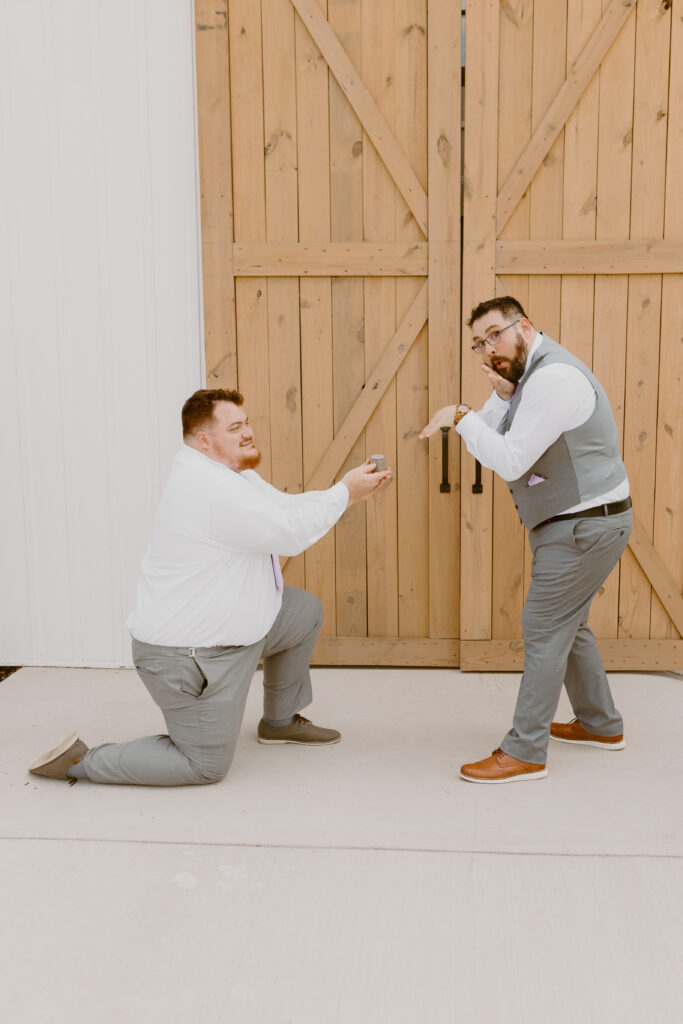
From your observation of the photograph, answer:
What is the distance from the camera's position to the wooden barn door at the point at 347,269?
4.30 m

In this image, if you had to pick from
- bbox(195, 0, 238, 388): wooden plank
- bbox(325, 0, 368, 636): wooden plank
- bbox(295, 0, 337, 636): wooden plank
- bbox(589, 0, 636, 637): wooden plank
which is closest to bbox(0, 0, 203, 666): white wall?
bbox(195, 0, 238, 388): wooden plank

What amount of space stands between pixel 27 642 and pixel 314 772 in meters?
2.07

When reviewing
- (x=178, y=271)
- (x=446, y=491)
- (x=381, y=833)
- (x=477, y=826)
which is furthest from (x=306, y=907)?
(x=178, y=271)

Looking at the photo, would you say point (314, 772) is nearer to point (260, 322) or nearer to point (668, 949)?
point (668, 949)

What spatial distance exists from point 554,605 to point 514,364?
34.3 inches

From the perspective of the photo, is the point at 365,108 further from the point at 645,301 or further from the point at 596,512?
the point at 596,512

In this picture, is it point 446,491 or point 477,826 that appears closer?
point 477,826

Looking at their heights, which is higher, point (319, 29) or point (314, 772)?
point (319, 29)

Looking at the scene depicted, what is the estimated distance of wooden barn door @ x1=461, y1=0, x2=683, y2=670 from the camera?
4219 millimetres

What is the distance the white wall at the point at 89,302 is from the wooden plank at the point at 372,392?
769 millimetres

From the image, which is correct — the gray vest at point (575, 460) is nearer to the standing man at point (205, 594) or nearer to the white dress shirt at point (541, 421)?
the white dress shirt at point (541, 421)

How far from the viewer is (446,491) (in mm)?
4480

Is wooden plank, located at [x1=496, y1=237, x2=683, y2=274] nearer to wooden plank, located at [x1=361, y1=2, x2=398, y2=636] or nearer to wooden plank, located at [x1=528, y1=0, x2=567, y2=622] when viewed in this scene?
wooden plank, located at [x1=528, y1=0, x2=567, y2=622]

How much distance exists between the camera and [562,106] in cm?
423
